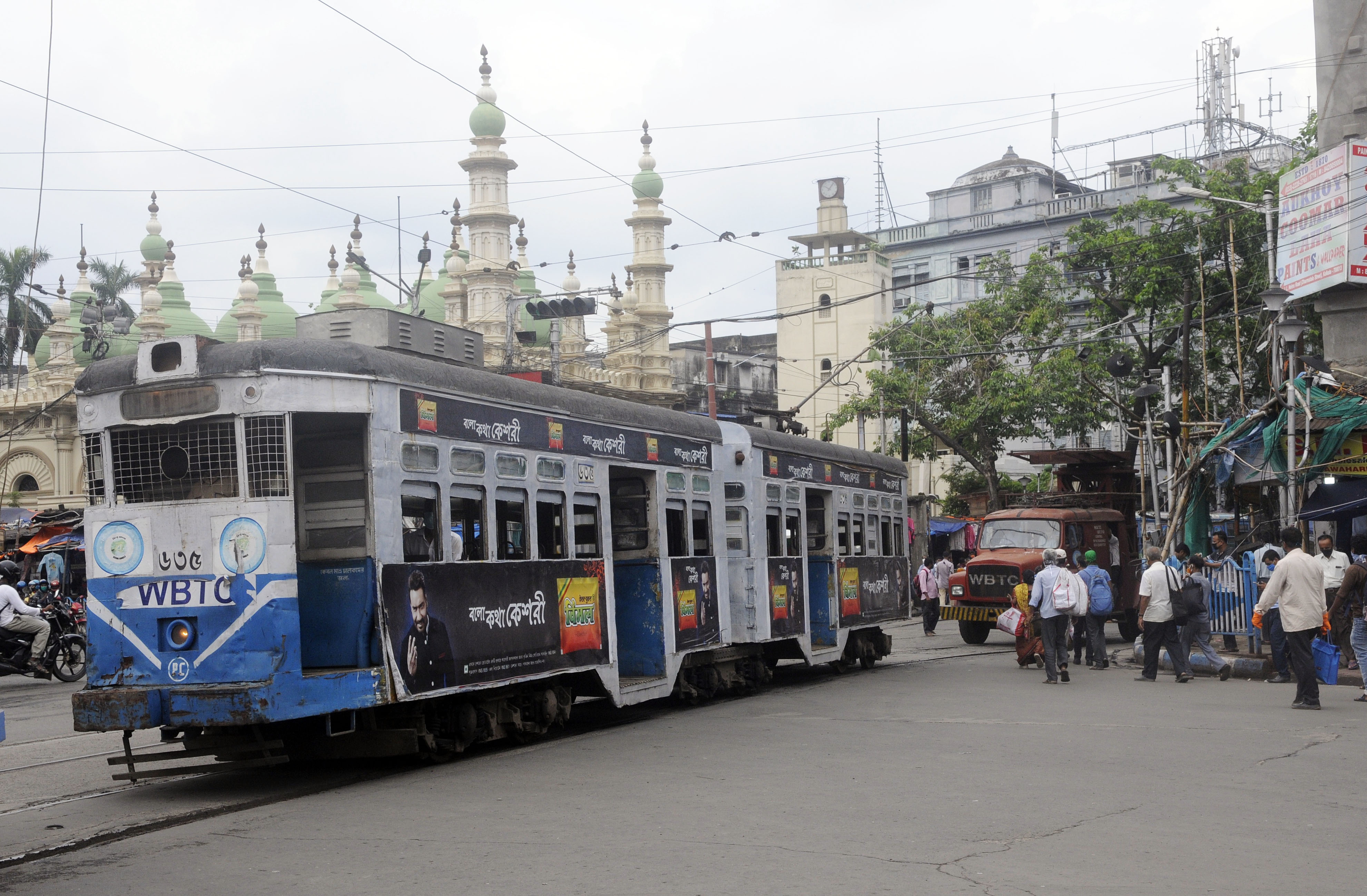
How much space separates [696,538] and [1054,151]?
59162 millimetres

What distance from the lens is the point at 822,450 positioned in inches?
736

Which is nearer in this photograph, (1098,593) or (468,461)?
(468,461)

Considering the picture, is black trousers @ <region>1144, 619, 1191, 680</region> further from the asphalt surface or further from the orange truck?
the orange truck

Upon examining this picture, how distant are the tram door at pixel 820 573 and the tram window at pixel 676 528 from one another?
12.0 ft

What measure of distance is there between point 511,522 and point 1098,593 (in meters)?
10.1

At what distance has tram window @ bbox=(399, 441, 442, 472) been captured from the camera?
33.9 feet

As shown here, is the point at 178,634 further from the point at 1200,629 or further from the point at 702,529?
the point at 1200,629

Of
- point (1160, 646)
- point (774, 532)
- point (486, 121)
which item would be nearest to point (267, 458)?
point (774, 532)

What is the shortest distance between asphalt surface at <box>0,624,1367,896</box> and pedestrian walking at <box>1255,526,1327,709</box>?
0.35 metres

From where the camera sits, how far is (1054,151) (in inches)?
2734

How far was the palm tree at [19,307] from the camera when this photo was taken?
54.7 m

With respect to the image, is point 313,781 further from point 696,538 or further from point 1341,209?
point 1341,209

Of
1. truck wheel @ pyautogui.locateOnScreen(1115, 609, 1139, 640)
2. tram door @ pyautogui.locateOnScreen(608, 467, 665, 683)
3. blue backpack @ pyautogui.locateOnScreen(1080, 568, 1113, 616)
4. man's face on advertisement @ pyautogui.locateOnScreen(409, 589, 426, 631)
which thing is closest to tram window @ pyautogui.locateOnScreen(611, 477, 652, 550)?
tram door @ pyautogui.locateOnScreen(608, 467, 665, 683)

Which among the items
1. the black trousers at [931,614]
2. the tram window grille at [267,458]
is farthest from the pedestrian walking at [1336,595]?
the black trousers at [931,614]
